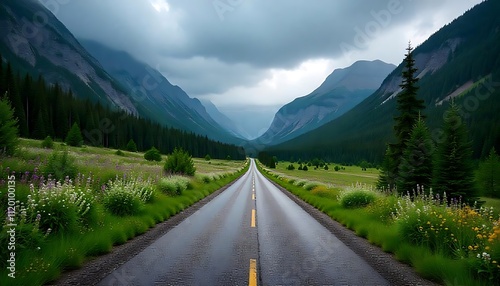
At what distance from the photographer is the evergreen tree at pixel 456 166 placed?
17719mm

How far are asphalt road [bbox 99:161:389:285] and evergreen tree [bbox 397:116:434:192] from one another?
1139 cm

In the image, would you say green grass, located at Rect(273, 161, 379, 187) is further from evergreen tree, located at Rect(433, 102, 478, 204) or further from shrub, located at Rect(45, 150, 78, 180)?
shrub, located at Rect(45, 150, 78, 180)

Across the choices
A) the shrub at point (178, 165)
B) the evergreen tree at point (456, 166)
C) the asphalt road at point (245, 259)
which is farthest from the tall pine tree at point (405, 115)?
the shrub at point (178, 165)

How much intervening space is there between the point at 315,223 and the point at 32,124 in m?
78.9

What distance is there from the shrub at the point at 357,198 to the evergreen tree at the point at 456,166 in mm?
6646

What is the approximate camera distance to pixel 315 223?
1187cm

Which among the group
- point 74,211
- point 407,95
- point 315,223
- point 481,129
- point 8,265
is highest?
point 481,129

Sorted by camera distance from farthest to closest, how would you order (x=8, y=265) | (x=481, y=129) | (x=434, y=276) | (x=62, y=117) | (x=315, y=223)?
(x=481, y=129) → (x=62, y=117) → (x=315, y=223) → (x=434, y=276) → (x=8, y=265)

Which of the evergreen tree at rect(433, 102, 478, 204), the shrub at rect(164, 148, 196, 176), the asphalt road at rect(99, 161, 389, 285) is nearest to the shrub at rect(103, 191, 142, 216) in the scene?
the asphalt road at rect(99, 161, 389, 285)

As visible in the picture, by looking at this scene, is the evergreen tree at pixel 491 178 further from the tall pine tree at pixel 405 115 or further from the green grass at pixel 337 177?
the tall pine tree at pixel 405 115

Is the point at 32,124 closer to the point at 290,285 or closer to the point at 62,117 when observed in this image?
the point at 62,117

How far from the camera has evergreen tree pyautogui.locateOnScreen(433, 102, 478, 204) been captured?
58.1ft

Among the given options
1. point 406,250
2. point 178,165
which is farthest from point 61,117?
point 406,250

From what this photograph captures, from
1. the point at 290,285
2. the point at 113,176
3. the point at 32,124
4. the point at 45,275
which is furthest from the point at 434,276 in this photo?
the point at 32,124
